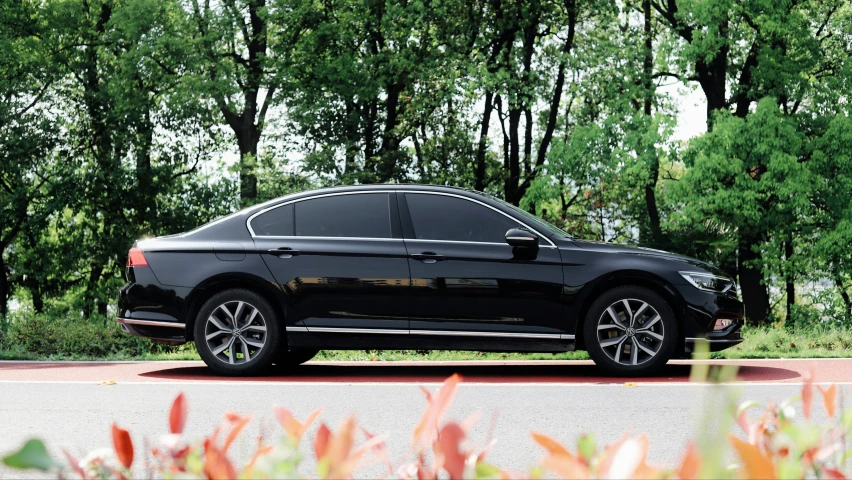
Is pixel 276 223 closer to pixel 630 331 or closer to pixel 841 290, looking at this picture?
pixel 630 331

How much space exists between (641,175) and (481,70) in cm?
464

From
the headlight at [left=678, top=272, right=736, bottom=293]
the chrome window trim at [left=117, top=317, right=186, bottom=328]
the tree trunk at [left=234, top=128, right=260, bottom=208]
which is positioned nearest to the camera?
the headlight at [left=678, top=272, right=736, bottom=293]

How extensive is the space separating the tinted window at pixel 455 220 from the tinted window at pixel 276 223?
3.66ft

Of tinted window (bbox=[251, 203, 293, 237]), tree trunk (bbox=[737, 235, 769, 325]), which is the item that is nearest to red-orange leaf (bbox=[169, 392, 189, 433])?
tinted window (bbox=[251, 203, 293, 237])

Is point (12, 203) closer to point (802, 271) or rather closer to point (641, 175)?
point (641, 175)

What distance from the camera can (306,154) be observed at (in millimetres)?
23984

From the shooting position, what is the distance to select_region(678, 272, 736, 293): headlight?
8.55m

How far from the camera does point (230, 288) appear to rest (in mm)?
8961

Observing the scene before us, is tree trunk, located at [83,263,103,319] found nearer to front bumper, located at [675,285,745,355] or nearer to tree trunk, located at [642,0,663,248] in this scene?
tree trunk, located at [642,0,663,248]

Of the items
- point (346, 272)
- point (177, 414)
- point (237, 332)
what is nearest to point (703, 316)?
point (346, 272)

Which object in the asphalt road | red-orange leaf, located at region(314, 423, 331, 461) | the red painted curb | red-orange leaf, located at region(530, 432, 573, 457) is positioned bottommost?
the red painted curb

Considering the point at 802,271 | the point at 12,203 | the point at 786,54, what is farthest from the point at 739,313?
the point at 12,203

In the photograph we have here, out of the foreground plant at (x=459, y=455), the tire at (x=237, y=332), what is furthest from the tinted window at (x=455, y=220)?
the foreground plant at (x=459, y=455)

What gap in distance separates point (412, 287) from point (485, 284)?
2.13 feet
